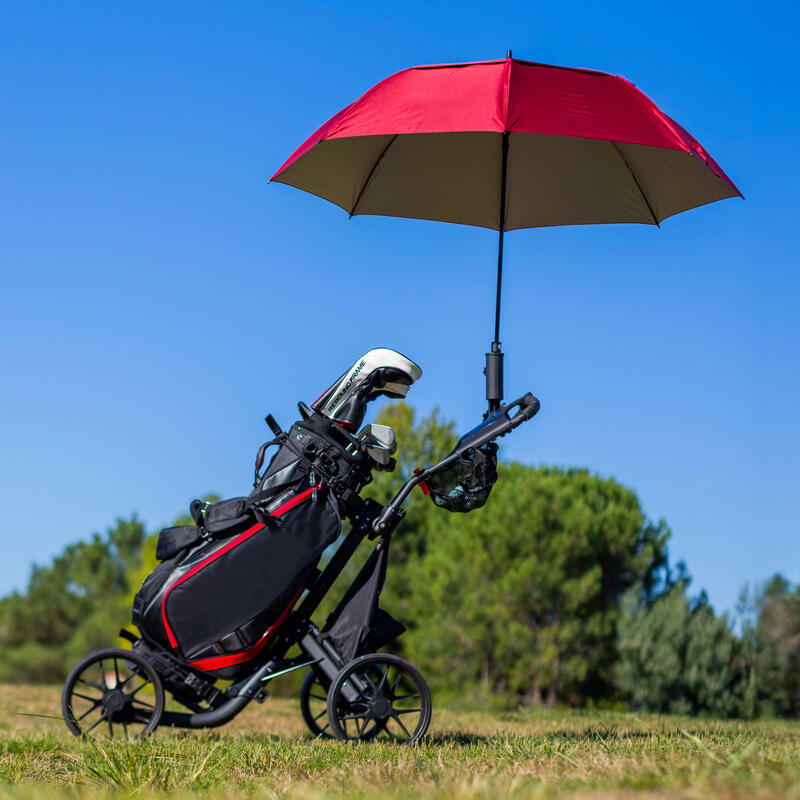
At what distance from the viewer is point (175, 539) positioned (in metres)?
5.07

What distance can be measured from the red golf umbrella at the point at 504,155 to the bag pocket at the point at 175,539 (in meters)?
1.83

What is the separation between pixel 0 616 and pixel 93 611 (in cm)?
526

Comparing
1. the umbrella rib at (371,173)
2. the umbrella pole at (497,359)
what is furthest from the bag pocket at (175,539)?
the umbrella rib at (371,173)

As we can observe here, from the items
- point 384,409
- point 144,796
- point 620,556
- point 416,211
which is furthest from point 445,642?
point 144,796

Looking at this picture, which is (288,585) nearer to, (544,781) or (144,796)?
(144,796)

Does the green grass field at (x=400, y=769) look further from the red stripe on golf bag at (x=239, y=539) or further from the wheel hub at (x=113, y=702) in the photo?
the red stripe on golf bag at (x=239, y=539)

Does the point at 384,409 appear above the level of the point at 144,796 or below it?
above

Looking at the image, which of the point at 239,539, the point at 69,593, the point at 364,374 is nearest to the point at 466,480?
the point at 364,374

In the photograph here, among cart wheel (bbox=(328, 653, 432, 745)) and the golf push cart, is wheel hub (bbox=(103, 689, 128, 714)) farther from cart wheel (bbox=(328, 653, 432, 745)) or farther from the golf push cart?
cart wheel (bbox=(328, 653, 432, 745))

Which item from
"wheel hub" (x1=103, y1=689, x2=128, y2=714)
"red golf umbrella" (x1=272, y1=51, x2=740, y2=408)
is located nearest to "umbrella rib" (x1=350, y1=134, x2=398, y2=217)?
"red golf umbrella" (x1=272, y1=51, x2=740, y2=408)

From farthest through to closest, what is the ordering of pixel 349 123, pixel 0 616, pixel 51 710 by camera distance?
1. pixel 0 616
2. pixel 51 710
3. pixel 349 123

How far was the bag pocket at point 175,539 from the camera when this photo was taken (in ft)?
16.4

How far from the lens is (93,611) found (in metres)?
53.1

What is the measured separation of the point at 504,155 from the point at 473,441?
6.15 ft
